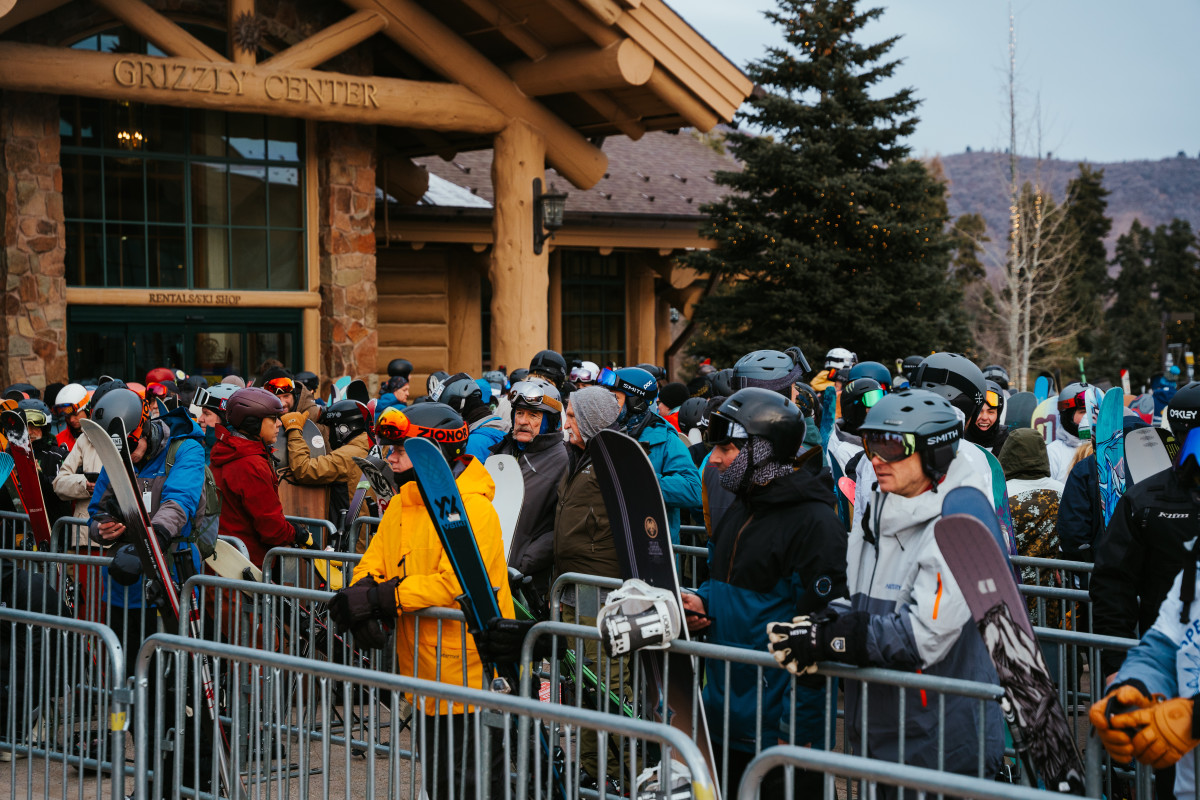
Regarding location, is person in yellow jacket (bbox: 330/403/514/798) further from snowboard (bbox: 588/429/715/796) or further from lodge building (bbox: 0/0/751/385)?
lodge building (bbox: 0/0/751/385)

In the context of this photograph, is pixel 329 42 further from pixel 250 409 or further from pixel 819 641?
pixel 819 641

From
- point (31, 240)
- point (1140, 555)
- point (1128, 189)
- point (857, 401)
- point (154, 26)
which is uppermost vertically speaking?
point (1128, 189)

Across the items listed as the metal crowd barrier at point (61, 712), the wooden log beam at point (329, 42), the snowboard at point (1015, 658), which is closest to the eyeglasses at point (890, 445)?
the snowboard at point (1015, 658)

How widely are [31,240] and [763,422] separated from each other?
38.1 ft

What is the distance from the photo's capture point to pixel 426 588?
431 cm

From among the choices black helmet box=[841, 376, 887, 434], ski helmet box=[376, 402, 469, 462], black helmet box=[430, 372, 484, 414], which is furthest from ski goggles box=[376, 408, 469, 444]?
black helmet box=[430, 372, 484, 414]

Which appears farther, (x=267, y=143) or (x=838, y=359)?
(x=267, y=143)

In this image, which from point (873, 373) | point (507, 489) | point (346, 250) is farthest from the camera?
point (346, 250)

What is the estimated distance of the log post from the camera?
1410 centimetres

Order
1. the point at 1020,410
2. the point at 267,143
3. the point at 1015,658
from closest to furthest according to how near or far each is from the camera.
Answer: the point at 1015,658
the point at 1020,410
the point at 267,143

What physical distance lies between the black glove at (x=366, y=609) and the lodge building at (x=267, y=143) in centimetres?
926

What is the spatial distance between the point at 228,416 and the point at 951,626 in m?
4.48

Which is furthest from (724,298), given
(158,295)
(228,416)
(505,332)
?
(228,416)

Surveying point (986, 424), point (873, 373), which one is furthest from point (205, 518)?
point (873, 373)
